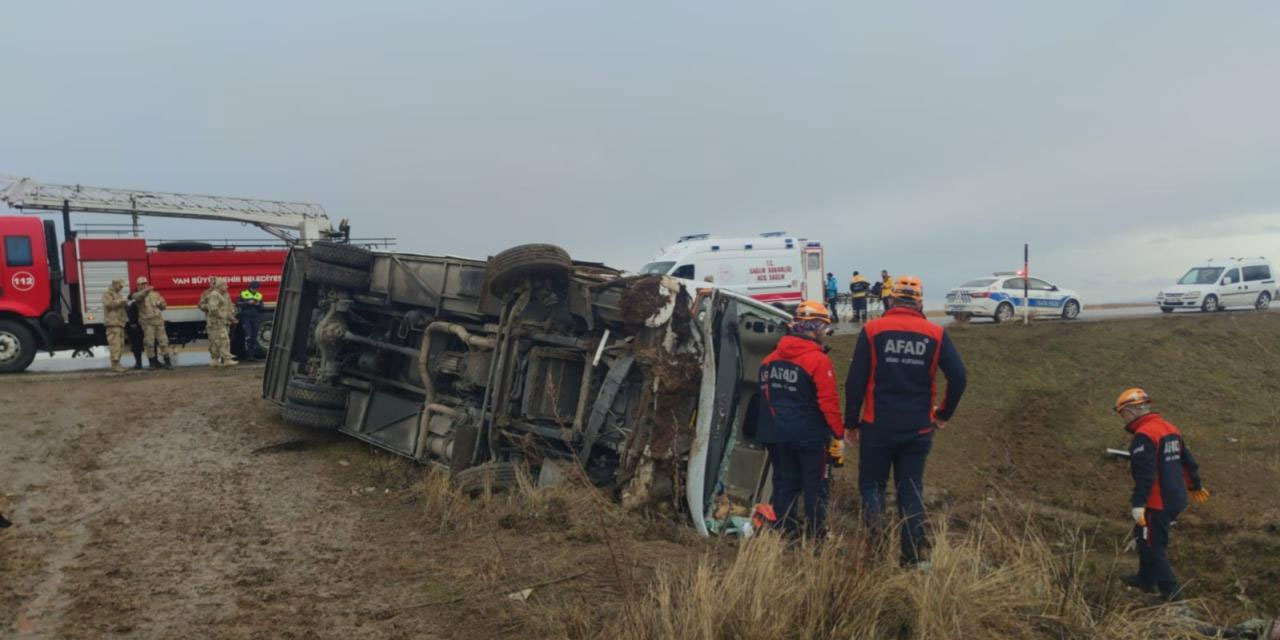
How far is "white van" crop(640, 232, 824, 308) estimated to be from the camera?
1969cm

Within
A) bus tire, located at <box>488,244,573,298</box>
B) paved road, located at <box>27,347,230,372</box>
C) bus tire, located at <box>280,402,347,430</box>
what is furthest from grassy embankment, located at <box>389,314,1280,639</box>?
paved road, located at <box>27,347,230,372</box>

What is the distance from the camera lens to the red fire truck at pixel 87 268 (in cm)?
1412

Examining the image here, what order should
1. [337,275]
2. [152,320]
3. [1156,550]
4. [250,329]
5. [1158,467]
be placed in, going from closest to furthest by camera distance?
1. [1158,467]
2. [1156,550]
3. [337,275]
4. [152,320]
5. [250,329]

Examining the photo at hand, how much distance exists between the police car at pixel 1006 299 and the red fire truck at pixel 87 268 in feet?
48.8

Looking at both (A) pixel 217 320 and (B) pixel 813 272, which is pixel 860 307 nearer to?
(B) pixel 813 272

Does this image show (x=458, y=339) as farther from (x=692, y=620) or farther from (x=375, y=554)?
(x=692, y=620)

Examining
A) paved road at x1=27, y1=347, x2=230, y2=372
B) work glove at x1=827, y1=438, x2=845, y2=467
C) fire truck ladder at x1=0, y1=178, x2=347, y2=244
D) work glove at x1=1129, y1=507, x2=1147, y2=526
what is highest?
fire truck ladder at x1=0, y1=178, x2=347, y2=244

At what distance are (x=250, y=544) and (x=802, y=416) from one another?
341cm

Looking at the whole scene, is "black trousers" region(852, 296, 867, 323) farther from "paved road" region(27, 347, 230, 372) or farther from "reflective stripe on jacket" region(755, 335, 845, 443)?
"reflective stripe on jacket" region(755, 335, 845, 443)

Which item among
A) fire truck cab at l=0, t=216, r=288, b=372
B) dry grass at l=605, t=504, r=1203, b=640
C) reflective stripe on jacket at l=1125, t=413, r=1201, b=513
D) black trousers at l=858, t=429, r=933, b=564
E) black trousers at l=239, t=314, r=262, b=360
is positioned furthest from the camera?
black trousers at l=239, t=314, r=262, b=360

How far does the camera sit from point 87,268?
594 inches

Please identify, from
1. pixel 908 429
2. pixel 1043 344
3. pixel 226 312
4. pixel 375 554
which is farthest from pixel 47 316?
pixel 1043 344

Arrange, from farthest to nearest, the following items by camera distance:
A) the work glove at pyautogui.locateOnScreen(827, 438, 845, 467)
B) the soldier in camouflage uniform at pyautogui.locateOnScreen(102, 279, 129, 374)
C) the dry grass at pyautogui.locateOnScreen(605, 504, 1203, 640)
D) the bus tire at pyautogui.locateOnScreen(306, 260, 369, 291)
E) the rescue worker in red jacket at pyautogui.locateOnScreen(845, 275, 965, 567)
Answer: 1. the soldier in camouflage uniform at pyautogui.locateOnScreen(102, 279, 129, 374)
2. the bus tire at pyautogui.locateOnScreen(306, 260, 369, 291)
3. the work glove at pyautogui.locateOnScreen(827, 438, 845, 467)
4. the rescue worker in red jacket at pyautogui.locateOnScreen(845, 275, 965, 567)
5. the dry grass at pyautogui.locateOnScreen(605, 504, 1203, 640)

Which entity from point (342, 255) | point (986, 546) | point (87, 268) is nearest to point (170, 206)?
point (87, 268)
